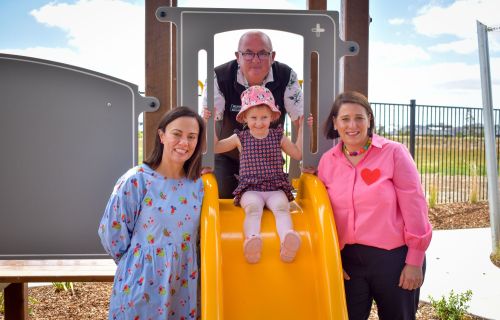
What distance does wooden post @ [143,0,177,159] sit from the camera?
11.2 feet

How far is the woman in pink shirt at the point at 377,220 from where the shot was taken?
7.17ft

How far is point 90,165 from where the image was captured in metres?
3.39

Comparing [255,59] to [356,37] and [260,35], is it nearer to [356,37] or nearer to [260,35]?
[260,35]

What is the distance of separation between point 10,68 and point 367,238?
2626 millimetres

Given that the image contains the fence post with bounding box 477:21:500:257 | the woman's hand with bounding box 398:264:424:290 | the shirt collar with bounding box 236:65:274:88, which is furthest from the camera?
the fence post with bounding box 477:21:500:257

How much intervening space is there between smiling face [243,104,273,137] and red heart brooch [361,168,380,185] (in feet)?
2.04

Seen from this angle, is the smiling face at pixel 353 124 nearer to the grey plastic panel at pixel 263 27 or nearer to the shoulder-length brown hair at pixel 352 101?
the shoulder-length brown hair at pixel 352 101

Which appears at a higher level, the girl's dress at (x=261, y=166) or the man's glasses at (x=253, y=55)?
the man's glasses at (x=253, y=55)

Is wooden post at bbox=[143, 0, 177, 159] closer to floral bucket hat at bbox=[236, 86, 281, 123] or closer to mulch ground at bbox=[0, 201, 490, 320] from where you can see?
floral bucket hat at bbox=[236, 86, 281, 123]

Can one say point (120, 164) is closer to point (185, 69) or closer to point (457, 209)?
point (185, 69)

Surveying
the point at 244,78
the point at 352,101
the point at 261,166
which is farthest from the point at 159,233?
the point at 244,78

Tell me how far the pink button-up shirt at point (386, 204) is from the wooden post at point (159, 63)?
1.59 m

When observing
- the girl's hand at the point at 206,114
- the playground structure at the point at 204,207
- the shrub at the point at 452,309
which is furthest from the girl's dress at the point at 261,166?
the shrub at the point at 452,309

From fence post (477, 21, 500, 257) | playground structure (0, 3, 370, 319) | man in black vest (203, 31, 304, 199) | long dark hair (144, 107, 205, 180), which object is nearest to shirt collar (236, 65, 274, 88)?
man in black vest (203, 31, 304, 199)
